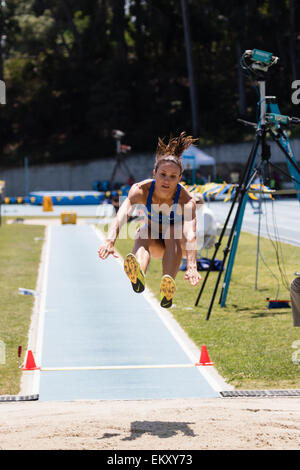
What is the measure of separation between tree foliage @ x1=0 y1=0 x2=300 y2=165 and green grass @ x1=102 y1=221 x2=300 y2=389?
118ft

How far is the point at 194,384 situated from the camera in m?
13.7

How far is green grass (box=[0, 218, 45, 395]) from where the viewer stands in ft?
49.1

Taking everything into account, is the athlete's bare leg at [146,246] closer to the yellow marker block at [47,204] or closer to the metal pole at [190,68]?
the yellow marker block at [47,204]

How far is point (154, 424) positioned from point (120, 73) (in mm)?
54013

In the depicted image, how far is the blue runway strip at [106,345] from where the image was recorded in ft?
Result: 43.8

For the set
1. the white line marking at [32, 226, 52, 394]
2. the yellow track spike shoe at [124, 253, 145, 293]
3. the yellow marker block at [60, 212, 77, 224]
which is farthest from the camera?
the yellow marker block at [60, 212, 77, 224]

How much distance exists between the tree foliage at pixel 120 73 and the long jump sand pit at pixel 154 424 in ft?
164

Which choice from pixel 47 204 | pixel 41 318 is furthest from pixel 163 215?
pixel 47 204

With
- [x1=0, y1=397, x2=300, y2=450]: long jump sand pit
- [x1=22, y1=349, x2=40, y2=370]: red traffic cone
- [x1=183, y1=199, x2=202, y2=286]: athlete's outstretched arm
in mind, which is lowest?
[x1=0, y1=397, x2=300, y2=450]: long jump sand pit

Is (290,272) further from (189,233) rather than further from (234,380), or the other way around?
(189,233)

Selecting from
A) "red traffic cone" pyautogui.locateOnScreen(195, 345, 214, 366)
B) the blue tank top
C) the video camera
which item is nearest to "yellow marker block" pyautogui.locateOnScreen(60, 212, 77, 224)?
"red traffic cone" pyautogui.locateOnScreen(195, 345, 214, 366)

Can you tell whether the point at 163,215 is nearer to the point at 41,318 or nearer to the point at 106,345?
the point at 106,345

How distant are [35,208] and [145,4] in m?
19.4

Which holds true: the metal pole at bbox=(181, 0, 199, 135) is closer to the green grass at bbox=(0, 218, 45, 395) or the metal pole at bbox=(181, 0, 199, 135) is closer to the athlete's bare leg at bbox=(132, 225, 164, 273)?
the green grass at bbox=(0, 218, 45, 395)
